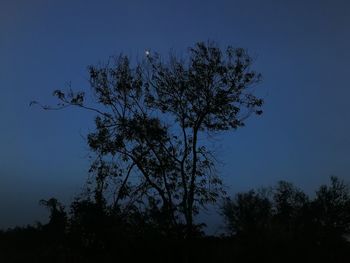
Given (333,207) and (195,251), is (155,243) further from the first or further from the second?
(333,207)

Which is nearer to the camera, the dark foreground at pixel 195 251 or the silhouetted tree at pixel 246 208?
the dark foreground at pixel 195 251

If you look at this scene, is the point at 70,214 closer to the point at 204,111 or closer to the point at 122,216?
the point at 122,216

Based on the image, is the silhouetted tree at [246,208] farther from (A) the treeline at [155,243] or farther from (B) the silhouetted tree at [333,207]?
(A) the treeline at [155,243]

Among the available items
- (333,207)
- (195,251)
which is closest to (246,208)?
(333,207)

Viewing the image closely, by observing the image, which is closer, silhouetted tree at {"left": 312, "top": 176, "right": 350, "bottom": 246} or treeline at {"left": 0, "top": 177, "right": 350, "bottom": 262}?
treeline at {"left": 0, "top": 177, "right": 350, "bottom": 262}

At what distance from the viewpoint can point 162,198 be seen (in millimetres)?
22297

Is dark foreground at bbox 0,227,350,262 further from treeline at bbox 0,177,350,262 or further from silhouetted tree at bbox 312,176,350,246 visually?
silhouetted tree at bbox 312,176,350,246

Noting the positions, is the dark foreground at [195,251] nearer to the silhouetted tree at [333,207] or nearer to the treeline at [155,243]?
the treeline at [155,243]

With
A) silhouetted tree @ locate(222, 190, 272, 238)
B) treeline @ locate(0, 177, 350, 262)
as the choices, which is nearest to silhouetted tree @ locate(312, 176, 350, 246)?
silhouetted tree @ locate(222, 190, 272, 238)

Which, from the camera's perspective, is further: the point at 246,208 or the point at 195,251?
the point at 246,208

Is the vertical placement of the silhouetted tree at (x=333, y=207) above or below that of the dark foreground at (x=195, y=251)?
above

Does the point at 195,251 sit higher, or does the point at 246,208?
the point at 246,208

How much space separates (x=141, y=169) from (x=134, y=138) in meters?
1.17

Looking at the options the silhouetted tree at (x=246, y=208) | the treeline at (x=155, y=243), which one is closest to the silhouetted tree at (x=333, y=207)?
the silhouetted tree at (x=246, y=208)
